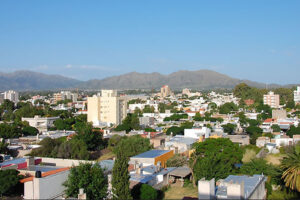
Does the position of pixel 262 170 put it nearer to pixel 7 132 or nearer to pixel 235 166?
pixel 235 166

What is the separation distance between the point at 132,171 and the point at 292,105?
62.8m

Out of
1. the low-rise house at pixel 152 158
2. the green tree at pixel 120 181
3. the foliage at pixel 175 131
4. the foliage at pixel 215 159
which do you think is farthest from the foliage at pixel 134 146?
the foliage at pixel 175 131

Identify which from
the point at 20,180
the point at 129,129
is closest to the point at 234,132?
the point at 129,129

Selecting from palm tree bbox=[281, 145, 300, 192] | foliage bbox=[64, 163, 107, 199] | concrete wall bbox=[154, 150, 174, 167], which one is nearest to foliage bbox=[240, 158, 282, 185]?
palm tree bbox=[281, 145, 300, 192]

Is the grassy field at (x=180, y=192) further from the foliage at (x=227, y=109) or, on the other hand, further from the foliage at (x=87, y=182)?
the foliage at (x=227, y=109)

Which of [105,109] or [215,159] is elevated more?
[105,109]

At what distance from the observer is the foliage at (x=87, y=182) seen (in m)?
14.7

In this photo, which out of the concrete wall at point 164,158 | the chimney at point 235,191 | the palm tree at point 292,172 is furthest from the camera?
the concrete wall at point 164,158

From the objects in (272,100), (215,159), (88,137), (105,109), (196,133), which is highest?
(272,100)

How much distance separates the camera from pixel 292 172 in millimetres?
15266

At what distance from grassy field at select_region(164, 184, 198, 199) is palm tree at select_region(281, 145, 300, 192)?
160 inches

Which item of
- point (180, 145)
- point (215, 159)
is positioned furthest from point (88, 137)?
point (215, 159)

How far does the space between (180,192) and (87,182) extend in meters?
4.98

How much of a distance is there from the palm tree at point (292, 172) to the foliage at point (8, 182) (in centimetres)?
1190
